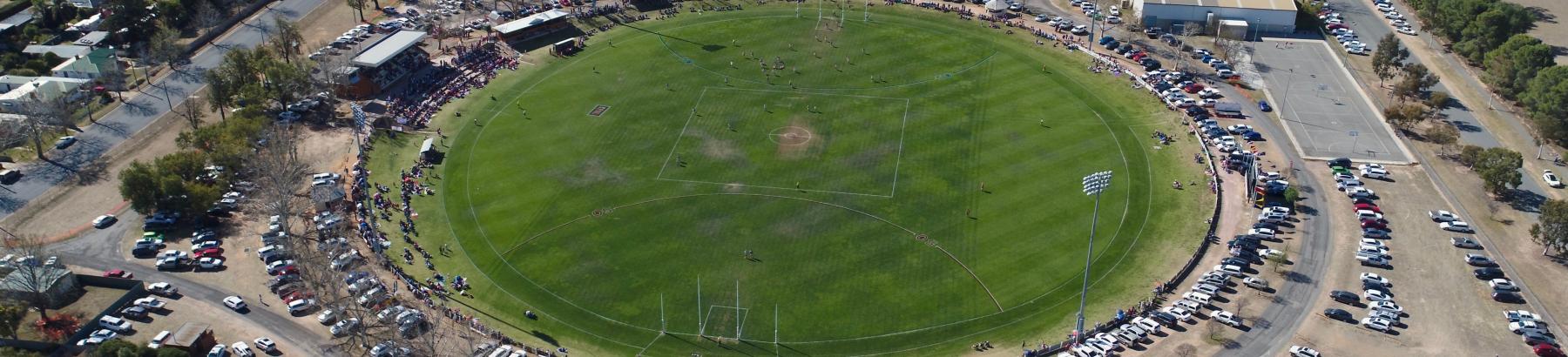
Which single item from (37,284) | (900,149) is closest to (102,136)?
(37,284)

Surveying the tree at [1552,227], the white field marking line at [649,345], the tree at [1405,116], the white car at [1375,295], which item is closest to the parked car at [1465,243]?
the tree at [1552,227]

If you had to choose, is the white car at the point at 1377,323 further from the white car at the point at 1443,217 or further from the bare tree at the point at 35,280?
the bare tree at the point at 35,280

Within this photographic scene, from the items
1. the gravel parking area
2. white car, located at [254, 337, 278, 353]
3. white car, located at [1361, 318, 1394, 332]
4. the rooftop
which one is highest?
the rooftop

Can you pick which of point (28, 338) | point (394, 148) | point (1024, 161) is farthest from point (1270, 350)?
point (28, 338)

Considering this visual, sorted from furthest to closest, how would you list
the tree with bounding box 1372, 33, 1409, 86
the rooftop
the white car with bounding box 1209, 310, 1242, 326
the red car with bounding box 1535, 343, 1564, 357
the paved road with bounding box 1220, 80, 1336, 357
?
the tree with bounding box 1372, 33, 1409, 86 → the rooftop → the white car with bounding box 1209, 310, 1242, 326 → the paved road with bounding box 1220, 80, 1336, 357 → the red car with bounding box 1535, 343, 1564, 357

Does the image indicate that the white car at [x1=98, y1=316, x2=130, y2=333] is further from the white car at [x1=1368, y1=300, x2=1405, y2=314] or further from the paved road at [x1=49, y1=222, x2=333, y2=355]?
the white car at [x1=1368, y1=300, x2=1405, y2=314]

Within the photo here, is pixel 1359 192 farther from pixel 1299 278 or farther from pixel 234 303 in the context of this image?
pixel 234 303

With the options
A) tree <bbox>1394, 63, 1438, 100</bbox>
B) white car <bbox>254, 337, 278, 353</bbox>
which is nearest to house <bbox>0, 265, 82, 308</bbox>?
white car <bbox>254, 337, 278, 353</bbox>

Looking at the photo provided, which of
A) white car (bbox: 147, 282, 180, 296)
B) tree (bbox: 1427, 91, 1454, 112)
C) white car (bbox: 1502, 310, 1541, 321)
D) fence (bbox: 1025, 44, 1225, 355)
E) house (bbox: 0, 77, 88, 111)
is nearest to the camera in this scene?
fence (bbox: 1025, 44, 1225, 355)
